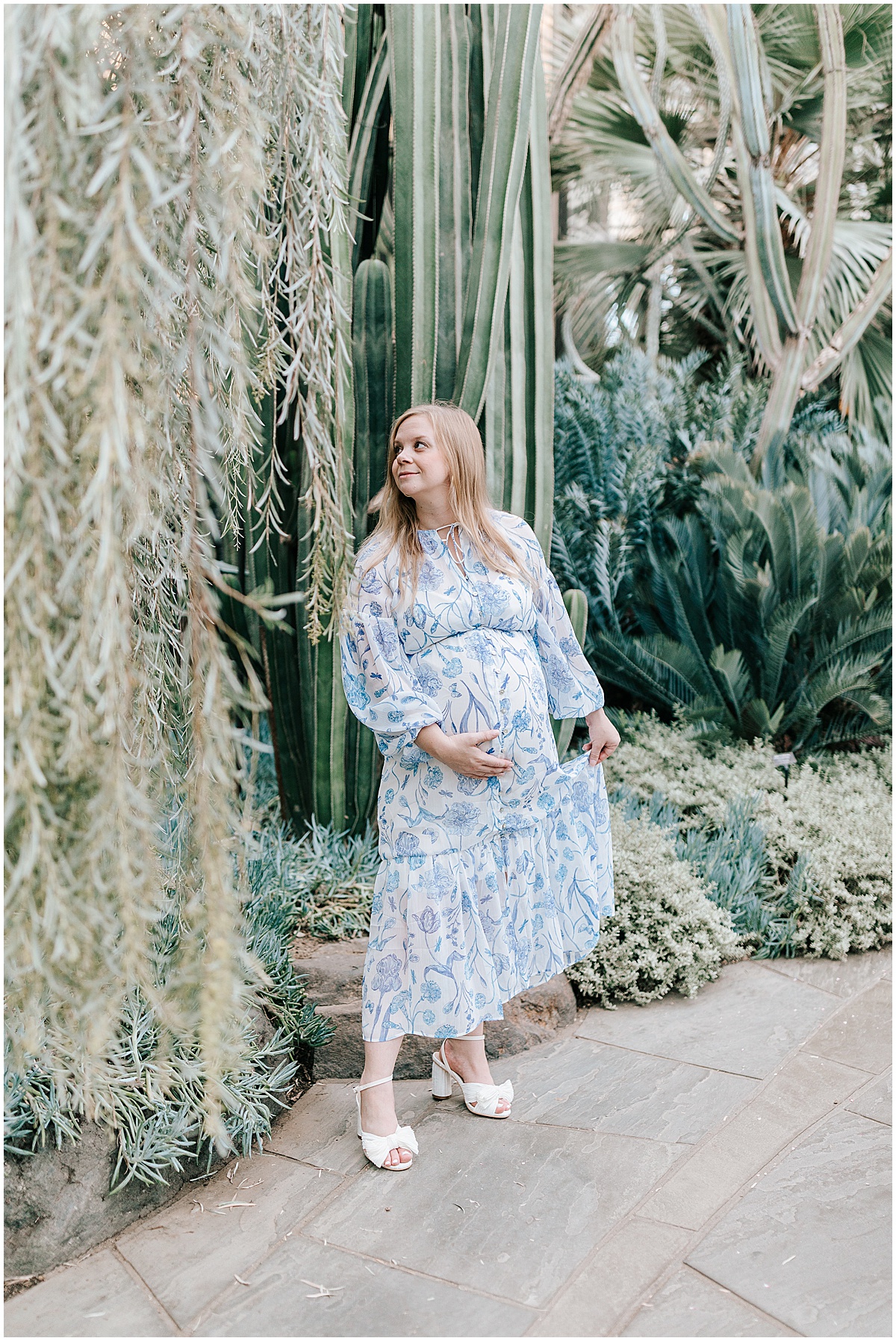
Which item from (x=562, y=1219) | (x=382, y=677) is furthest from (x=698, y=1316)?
(x=382, y=677)

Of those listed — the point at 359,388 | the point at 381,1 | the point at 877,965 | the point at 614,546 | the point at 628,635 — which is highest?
the point at 381,1

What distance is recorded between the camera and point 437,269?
3086 millimetres

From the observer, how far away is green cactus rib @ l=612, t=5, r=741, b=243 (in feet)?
15.9

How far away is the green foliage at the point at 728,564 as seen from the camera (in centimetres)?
452

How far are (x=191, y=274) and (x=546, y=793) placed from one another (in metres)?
1.57

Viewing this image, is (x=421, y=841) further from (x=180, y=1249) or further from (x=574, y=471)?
(x=574, y=471)

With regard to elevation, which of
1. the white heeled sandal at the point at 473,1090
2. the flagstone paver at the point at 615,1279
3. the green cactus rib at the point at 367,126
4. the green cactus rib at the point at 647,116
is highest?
the green cactus rib at the point at 647,116

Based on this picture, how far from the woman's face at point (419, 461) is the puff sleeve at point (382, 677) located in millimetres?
213

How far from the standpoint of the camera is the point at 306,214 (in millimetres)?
1577

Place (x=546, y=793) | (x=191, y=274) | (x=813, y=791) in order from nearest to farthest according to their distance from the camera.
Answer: (x=191, y=274), (x=546, y=793), (x=813, y=791)

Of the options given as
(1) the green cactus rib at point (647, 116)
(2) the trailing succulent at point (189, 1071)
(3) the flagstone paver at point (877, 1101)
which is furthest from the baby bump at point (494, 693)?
(1) the green cactus rib at point (647, 116)

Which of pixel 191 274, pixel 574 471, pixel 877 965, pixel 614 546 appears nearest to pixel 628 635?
pixel 614 546

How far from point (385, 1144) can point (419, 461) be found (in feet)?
5.10

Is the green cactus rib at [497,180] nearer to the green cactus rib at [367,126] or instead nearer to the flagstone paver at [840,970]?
the green cactus rib at [367,126]
